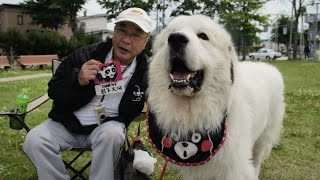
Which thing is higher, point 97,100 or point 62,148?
point 97,100

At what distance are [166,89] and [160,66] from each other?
0.16m

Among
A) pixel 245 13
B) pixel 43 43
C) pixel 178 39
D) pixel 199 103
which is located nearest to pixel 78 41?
pixel 43 43

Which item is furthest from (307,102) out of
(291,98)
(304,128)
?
(304,128)

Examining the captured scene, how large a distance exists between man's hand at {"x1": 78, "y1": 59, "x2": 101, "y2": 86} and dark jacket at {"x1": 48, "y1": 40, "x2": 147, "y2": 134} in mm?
92

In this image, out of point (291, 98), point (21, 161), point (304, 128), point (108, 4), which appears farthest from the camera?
point (108, 4)

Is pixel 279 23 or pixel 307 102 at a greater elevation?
pixel 279 23

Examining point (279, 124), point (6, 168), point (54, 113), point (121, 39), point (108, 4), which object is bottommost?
point (6, 168)

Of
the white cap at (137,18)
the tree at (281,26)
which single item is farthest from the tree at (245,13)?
the white cap at (137,18)

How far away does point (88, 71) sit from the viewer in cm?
308

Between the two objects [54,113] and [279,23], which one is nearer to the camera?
[54,113]

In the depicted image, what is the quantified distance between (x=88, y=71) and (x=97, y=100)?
37cm

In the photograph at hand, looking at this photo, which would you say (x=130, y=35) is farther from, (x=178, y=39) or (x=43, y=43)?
(x=43, y=43)

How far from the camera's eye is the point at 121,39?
3.28m

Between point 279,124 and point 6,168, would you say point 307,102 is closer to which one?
point 279,124
